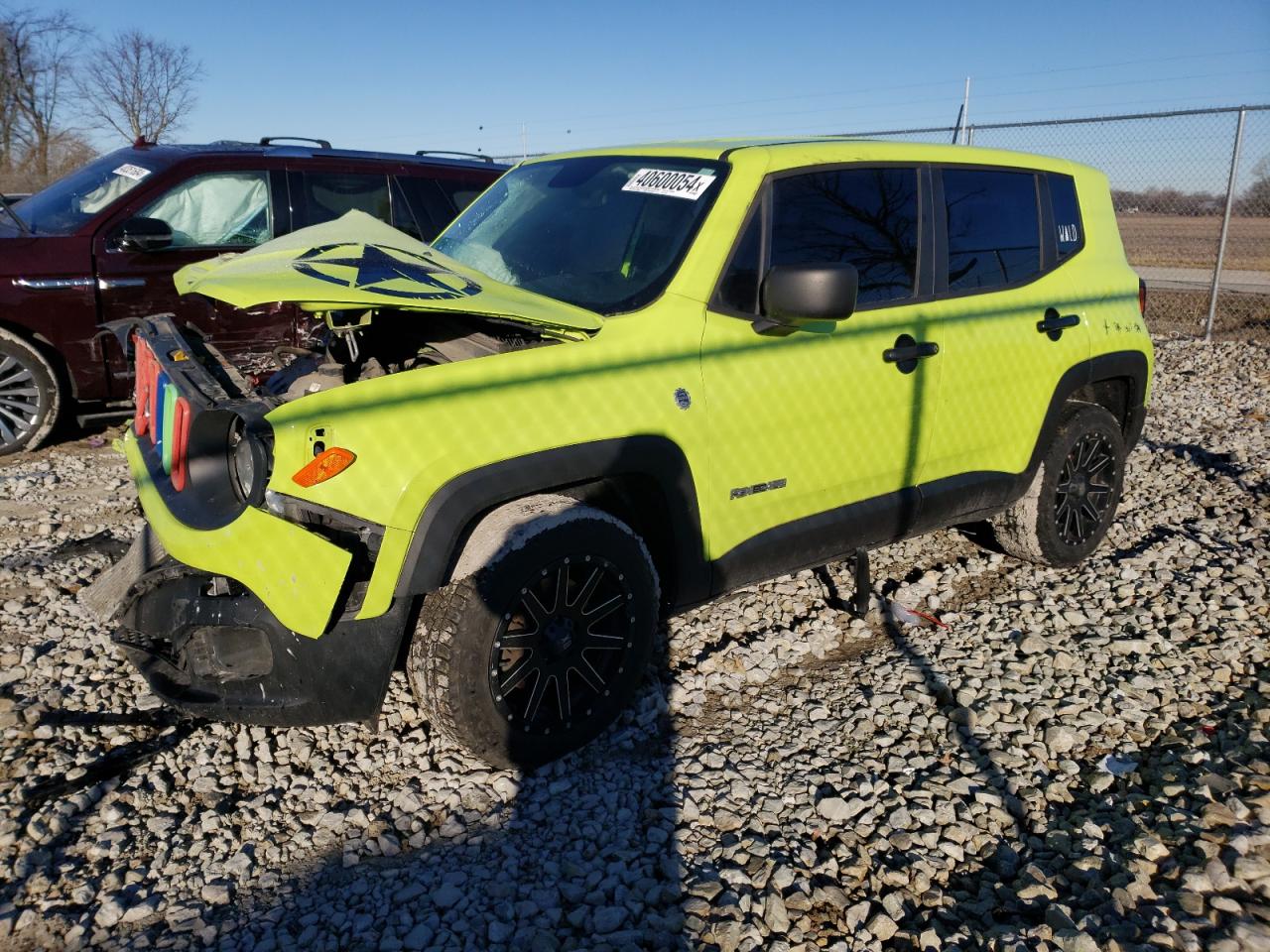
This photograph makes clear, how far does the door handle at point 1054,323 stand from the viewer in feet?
13.4

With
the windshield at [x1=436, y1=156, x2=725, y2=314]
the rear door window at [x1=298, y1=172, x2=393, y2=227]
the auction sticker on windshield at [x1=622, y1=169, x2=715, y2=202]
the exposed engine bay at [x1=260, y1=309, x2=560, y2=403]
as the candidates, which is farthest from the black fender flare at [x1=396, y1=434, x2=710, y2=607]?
the rear door window at [x1=298, y1=172, x2=393, y2=227]

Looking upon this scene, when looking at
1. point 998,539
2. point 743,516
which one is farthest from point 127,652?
point 998,539

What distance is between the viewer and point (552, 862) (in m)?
2.59

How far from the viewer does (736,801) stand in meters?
2.85

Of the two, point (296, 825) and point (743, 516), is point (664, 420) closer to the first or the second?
point (743, 516)

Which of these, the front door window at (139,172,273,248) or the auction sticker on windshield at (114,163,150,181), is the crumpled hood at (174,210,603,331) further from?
the auction sticker on windshield at (114,163,150,181)

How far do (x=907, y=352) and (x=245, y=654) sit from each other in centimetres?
253

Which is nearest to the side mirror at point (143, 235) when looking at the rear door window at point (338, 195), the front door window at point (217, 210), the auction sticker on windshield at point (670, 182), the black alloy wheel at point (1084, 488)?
the front door window at point (217, 210)

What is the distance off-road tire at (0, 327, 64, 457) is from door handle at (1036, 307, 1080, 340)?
5929 millimetres

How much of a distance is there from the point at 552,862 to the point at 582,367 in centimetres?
141

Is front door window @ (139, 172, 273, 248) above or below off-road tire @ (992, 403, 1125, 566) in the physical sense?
above

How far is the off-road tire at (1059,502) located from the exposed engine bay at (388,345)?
8.71 ft

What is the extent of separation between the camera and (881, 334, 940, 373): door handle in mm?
3539

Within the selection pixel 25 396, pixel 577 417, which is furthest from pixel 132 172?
pixel 577 417
